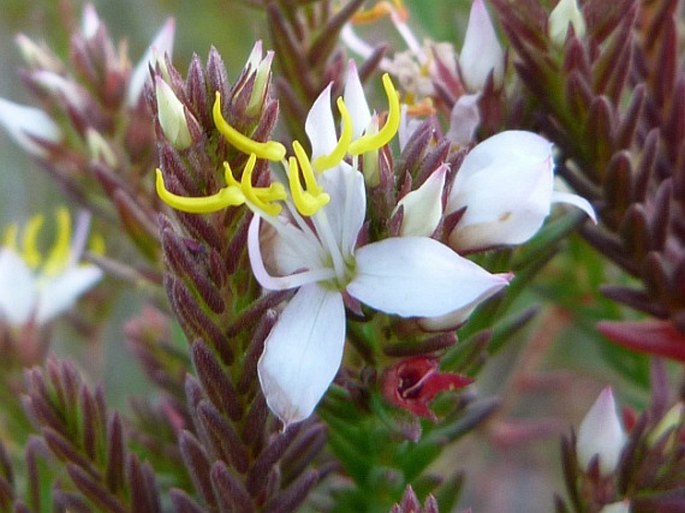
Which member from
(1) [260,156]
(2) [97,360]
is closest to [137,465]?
Answer: (1) [260,156]

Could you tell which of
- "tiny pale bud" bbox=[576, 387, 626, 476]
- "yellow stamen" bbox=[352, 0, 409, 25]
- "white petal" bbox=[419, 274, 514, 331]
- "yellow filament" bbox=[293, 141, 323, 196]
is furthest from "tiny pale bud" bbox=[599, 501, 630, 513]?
"yellow stamen" bbox=[352, 0, 409, 25]

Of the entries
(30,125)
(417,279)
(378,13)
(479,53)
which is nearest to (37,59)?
(30,125)

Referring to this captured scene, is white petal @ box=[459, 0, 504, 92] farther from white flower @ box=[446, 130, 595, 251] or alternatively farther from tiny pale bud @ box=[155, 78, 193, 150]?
tiny pale bud @ box=[155, 78, 193, 150]

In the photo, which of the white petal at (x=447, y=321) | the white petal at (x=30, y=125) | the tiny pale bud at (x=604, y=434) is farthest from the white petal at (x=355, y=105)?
the white petal at (x=30, y=125)

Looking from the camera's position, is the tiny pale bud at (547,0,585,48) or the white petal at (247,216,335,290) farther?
the tiny pale bud at (547,0,585,48)

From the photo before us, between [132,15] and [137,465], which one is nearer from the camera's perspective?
[137,465]

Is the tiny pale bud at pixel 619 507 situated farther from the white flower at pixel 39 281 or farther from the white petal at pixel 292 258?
the white flower at pixel 39 281

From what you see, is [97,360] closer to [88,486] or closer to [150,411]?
[150,411]
